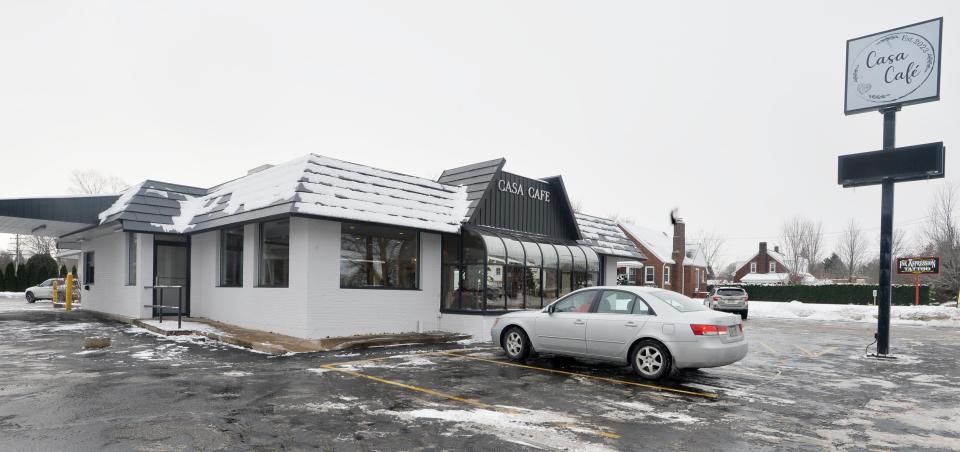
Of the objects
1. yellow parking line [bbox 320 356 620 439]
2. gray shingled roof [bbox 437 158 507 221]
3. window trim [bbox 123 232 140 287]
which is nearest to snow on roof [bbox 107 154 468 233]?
gray shingled roof [bbox 437 158 507 221]

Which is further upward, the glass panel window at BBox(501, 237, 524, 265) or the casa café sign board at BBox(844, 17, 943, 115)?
the casa café sign board at BBox(844, 17, 943, 115)

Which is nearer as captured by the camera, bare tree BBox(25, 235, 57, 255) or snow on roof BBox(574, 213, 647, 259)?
snow on roof BBox(574, 213, 647, 259)

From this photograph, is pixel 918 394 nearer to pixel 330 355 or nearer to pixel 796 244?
pixel 330 355

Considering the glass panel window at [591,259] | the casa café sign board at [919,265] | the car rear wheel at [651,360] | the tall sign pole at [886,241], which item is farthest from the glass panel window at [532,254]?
the casa café sign board at [919,265]

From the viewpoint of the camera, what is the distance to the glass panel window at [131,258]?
1795 cm

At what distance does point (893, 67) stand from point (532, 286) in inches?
411

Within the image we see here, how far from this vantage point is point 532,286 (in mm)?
16906

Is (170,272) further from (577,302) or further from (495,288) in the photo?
(577,302)

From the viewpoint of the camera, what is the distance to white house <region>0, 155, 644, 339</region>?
13.5 metres

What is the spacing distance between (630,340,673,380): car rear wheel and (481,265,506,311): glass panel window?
6.12 metres

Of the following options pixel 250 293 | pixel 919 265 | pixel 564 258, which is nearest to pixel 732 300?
pixel 919 265

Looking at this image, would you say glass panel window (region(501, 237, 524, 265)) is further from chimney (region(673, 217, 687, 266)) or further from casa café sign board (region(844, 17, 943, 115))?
chimney (region(673, 217, 687, 266))

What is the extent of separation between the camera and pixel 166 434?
19.4 feet

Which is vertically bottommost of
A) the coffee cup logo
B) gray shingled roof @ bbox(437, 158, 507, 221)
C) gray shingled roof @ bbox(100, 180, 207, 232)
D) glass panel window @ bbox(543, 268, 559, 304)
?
glass panel window @ bbox(543, 268, 559, 304)
